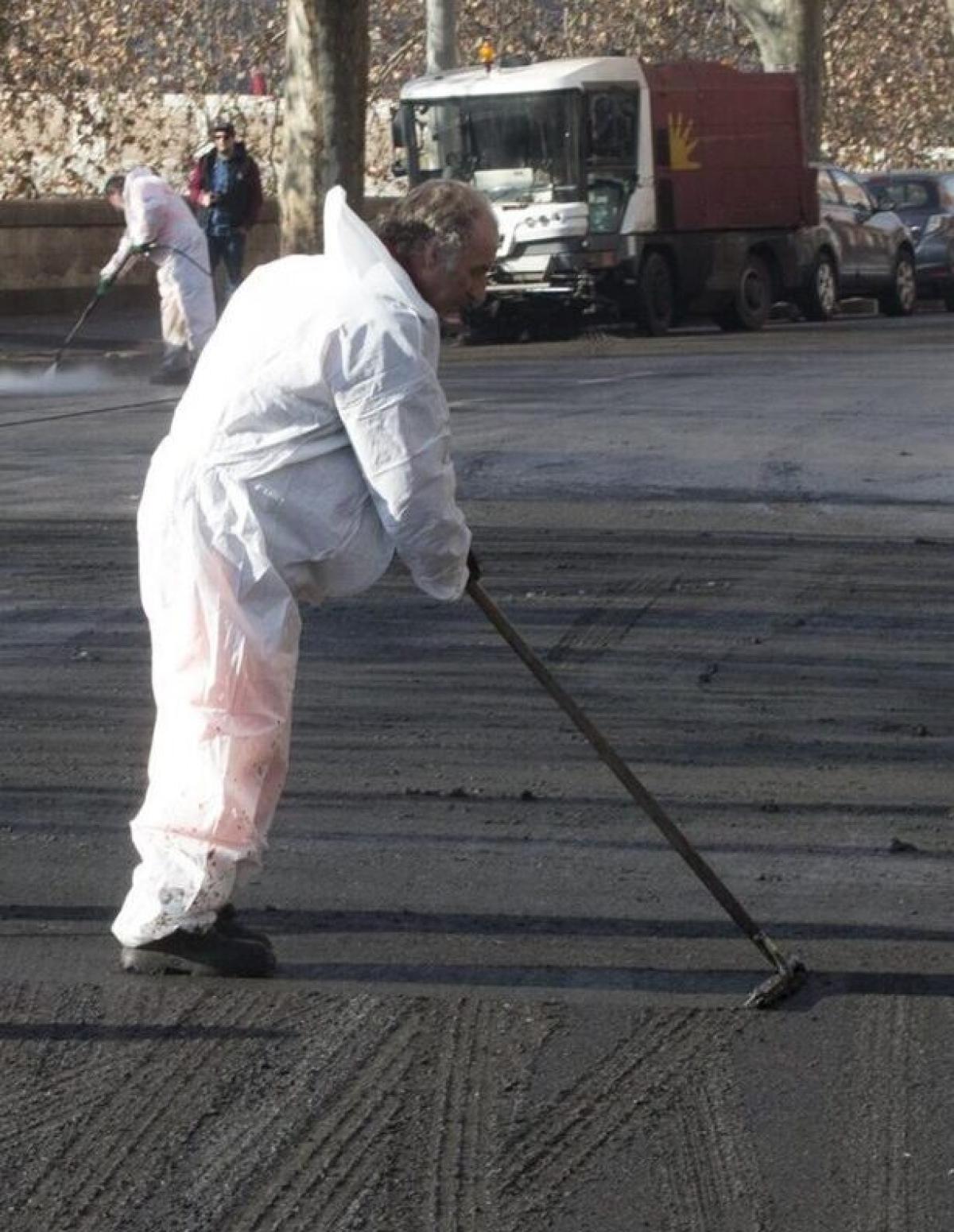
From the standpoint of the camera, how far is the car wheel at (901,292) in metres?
33.3

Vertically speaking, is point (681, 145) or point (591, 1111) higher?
point (591, 1111)

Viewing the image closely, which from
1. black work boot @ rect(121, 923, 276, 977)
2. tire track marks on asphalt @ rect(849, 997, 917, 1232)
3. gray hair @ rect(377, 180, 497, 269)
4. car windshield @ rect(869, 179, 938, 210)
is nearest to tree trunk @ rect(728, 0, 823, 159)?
car windshield @ rect(869, 179, 938, 210)

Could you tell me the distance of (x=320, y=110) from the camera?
30.2 meters

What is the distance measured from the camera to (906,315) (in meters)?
33.9

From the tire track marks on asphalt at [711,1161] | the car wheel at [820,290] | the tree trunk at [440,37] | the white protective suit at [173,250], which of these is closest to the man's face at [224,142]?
the white protective suit at [173,250]

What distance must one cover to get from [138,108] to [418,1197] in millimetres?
37236

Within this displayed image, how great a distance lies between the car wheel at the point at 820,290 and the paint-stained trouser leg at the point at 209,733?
26.2m

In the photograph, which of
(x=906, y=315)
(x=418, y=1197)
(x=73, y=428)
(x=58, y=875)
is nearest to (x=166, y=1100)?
(x=418, y=1197)

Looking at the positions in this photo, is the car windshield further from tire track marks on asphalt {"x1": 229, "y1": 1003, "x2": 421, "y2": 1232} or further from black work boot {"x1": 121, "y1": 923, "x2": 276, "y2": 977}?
tire track marks on asphalt {"x1": 229, "y1": 1003, "x2": 421, "y2": 1232}

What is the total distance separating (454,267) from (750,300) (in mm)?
24789

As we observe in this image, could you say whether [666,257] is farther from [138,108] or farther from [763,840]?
[763,840]

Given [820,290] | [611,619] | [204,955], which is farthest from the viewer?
[820,290]

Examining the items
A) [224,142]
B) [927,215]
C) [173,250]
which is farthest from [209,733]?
[927,215]

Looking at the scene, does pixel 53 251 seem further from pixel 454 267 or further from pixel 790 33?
pixel 454 267
